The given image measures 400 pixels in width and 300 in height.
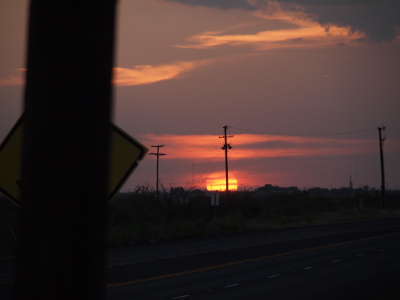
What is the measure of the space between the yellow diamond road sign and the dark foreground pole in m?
1.16

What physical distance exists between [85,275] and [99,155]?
0.78 meters

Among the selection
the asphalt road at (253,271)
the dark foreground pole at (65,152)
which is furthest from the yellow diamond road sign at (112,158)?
the asphalt road at (253,271)

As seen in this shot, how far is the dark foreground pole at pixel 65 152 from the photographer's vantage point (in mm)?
3467

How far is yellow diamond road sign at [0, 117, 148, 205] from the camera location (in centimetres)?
508

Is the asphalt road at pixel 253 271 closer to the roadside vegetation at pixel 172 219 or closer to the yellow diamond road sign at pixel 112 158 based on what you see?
the roadside vegetation at pixel 172 219

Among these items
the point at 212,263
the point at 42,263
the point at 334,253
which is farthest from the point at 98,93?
the point at 334,253

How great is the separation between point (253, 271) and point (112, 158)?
42.4 ft

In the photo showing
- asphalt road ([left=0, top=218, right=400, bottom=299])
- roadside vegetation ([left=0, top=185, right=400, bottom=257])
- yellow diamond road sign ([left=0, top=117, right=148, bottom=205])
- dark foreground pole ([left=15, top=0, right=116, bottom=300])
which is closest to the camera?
dark foreground pole ([left=15, top=0, right=116, bottom=300])

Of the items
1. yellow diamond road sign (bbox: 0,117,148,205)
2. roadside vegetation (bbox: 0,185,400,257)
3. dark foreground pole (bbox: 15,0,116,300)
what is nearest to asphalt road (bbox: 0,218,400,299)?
roadside vegetation (bbox: 0,185,400,257)

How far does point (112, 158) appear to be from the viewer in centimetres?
503

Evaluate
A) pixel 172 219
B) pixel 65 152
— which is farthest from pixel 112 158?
pixel 172 219

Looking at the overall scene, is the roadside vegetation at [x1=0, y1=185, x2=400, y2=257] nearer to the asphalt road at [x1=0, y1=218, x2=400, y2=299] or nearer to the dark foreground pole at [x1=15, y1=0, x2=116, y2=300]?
the asphalt road at [x1=0, y1=218, x2=400, y2=299]

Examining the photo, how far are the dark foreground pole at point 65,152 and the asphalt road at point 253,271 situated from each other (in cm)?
927

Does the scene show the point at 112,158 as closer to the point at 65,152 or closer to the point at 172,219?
the point at 65,152
